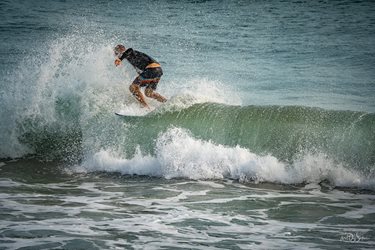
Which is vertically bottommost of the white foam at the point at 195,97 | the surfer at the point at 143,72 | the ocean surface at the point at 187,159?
the ocean surface at the point at 187,159

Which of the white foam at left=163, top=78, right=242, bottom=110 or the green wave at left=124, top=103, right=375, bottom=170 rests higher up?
the white foam at left=163, top=78, right=242, bottom=110

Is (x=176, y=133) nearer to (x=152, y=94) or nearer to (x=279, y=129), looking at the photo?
(x=152, y=94)

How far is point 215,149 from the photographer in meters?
11.0

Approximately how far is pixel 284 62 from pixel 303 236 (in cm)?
1941

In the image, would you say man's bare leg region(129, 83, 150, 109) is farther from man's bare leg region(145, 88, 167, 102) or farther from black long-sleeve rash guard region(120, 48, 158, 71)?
black long-sleeve rash guard region(120, 48, 158, 71)

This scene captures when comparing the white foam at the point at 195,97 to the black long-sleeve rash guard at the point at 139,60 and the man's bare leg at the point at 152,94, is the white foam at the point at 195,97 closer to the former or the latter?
the man's bare leg at the point at 152,94

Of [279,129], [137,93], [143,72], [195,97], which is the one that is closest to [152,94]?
[137,93]

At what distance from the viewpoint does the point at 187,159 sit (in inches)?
427

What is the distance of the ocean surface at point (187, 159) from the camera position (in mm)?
6852

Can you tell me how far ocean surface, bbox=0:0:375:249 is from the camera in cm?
685

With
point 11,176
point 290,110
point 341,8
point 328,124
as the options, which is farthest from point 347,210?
point 341,8

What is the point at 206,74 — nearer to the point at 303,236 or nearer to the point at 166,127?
the point at 166,127

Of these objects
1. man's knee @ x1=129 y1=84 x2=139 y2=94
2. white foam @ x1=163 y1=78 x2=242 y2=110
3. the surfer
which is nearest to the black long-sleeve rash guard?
the surfer

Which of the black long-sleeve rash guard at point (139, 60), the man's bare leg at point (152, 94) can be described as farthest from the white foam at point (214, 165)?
the black long-sleeve rash guard at point (139, 60)
